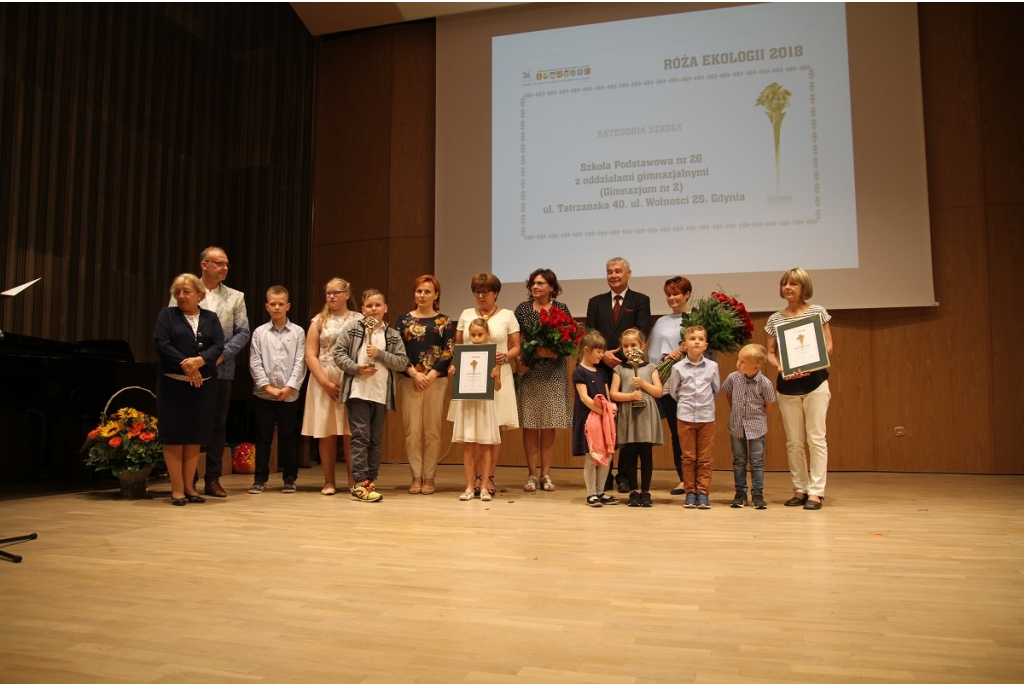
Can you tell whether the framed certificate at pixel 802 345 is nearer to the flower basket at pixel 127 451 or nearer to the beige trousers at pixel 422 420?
the beige trousers at pixel 422 420

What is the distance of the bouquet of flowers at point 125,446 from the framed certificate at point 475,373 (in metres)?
1.90

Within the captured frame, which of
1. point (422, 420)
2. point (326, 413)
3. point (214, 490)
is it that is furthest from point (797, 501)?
point (214, 490)

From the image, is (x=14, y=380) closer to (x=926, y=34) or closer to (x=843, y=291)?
(x=843, y=291)

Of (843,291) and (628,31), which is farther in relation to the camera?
(628,31)

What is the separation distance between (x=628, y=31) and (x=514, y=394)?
3.90 metres

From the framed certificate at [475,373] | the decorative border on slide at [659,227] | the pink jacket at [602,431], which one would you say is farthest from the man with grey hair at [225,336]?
the decorative border on slide at [659,227]

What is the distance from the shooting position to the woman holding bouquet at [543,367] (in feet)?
15.4

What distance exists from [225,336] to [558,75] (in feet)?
13.2

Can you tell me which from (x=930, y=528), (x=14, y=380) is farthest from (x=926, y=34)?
(x=14, y=380)

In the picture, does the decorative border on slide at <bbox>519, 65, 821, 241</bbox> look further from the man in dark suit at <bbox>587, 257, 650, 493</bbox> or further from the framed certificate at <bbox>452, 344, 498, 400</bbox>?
the framed certificate at <bbox>452, 344, 498, 400</bbox>

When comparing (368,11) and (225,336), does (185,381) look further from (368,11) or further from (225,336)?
(368,11)

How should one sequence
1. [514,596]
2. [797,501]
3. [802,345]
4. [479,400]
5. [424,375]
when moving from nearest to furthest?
[514,596]
[802,345]
[797,501]
[479,400]
[424,375]

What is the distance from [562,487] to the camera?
17.0 feet

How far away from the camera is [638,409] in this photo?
14.1 feet
